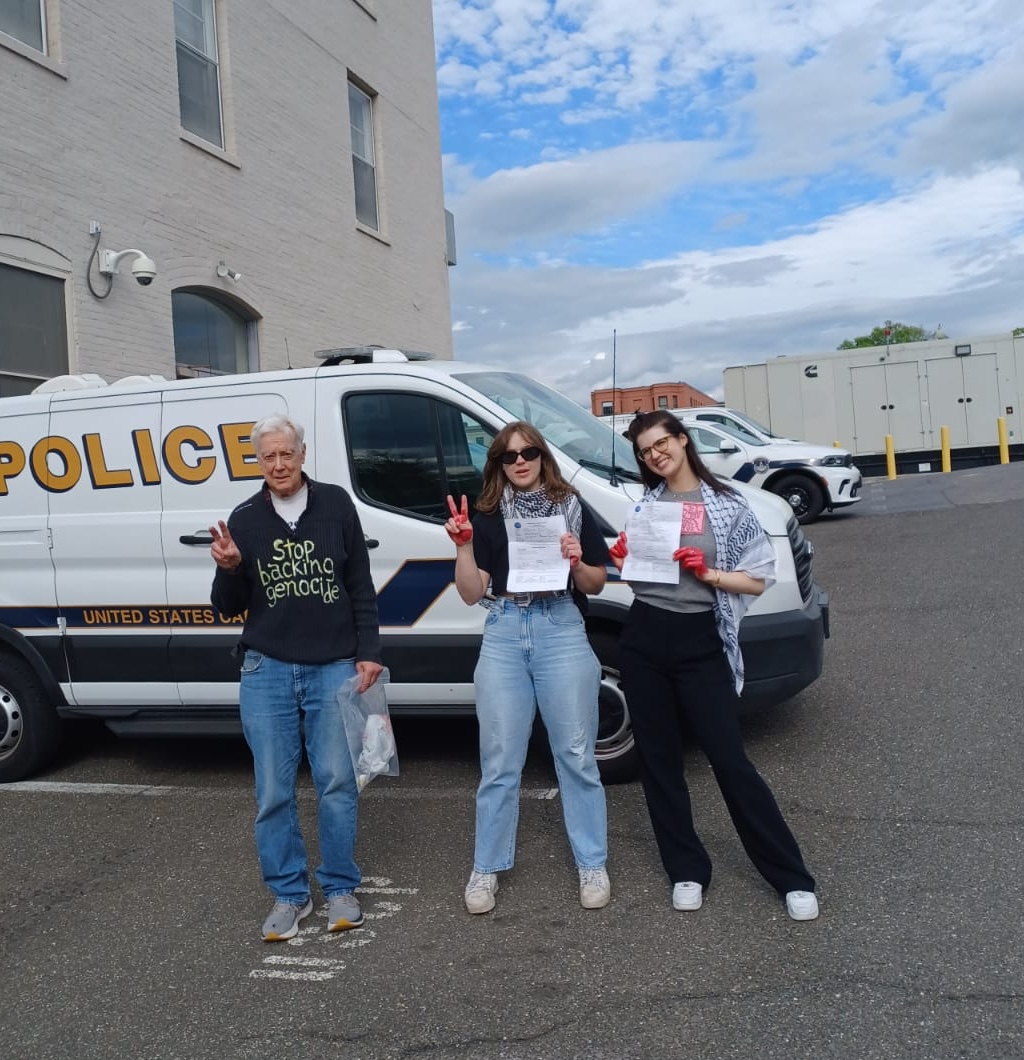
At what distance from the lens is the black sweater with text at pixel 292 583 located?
3973 millimetres

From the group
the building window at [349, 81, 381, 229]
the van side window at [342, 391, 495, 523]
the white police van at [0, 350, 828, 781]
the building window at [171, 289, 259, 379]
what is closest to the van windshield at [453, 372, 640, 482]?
the white police van at [0, 350, 828, 781]

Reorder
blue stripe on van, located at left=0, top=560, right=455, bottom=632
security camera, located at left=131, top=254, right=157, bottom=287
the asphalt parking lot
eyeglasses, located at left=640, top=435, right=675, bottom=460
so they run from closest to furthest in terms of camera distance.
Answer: the asphalt parking lot, eyeglasses, located at left=640, top=435, right=675, bottom=460, blue stripe on van, located at left=0, top=560, right=455, bottom=632, security camera, located at left=131, top=254, right=157, bottom=287

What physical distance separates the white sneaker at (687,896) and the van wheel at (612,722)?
4.15 ft

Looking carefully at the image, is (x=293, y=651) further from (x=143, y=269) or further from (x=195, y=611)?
(x=143, y=269)

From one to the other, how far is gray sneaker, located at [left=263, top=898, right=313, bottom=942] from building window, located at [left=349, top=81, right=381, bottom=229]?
1316 cm

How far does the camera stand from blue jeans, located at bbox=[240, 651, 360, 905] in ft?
13.1

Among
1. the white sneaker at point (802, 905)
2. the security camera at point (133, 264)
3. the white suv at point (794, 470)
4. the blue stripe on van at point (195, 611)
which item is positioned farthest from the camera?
the white suv at point (794, 470)

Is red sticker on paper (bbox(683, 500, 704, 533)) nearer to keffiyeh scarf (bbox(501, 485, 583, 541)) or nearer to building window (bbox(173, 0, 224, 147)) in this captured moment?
keffiyeh scarf (bbox(501, 485, 583, 541))

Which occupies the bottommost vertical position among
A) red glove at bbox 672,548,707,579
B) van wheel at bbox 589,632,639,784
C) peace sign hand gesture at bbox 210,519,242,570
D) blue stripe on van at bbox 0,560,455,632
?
van wheel at bbox 589,632,639,784

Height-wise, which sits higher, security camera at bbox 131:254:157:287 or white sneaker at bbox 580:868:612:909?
security camera at bbox 131:254:157:287

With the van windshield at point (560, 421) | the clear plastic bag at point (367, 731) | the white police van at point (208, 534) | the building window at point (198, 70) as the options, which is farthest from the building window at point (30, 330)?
the clear plastic bag at point (367, 731)

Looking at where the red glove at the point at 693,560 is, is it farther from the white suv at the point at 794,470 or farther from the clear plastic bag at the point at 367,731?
the white suv at the point at 794,470

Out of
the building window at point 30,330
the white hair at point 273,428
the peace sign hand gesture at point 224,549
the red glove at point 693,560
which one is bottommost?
the red glove at point 693,560

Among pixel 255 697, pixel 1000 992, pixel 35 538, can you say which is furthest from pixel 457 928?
pixel 35 538
